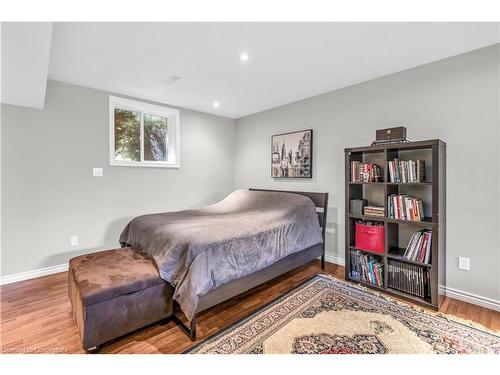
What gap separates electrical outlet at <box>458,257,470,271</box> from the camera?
2.22m

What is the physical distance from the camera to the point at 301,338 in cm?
169

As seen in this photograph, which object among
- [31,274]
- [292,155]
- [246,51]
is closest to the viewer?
[246,51]

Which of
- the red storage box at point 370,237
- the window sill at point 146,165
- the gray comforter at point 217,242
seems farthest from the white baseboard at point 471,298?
the window sill at point 146,165

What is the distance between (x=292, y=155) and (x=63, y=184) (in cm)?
297

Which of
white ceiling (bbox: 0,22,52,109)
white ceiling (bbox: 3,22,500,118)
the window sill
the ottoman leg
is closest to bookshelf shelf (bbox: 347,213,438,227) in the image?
white ceiling (bbox: 3,22,500,118)

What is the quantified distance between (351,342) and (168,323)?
53.1 inches

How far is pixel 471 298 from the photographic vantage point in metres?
2.20

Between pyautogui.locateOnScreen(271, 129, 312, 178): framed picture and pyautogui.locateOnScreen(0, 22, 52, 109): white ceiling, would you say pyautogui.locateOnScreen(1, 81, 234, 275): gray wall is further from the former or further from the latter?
pyautogui.locateOnScreen(271, 129, 312, 178): framed picture

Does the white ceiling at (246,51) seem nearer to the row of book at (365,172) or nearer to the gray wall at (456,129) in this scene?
the gray wall at (456,129)

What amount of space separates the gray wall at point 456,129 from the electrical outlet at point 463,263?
3cm

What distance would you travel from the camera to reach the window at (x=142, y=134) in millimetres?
3309

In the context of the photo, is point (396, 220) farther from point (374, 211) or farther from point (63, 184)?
point (63, 184)

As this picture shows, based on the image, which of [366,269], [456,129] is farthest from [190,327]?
[456,129]
